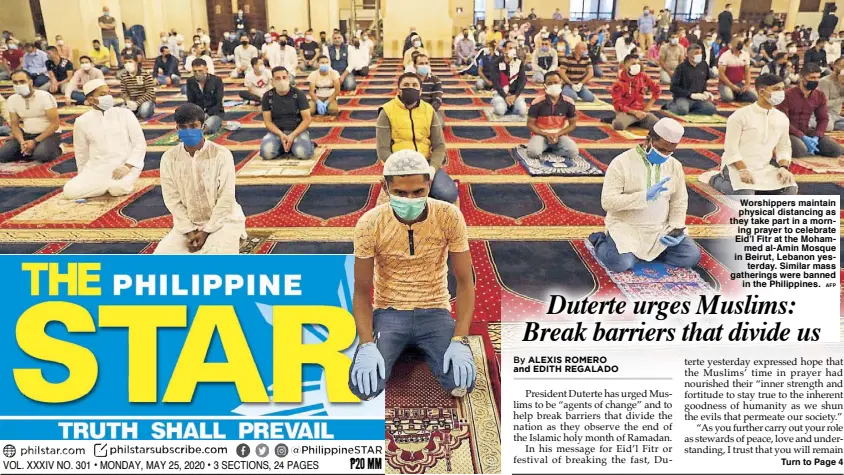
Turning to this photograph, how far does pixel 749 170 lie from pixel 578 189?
1.03 meters

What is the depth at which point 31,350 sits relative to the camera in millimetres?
1502

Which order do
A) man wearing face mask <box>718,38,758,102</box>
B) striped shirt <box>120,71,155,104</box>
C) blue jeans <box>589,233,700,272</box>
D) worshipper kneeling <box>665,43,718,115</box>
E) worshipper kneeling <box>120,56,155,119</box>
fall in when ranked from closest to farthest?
blue jeans <box>589,233,700,272</box> → worshipper kneeling <box>665,43,718,115</box> → worshipper kneeling <box>120,56,155,119</box> → striped shirt <box>120,71,155,104</box> → man wearing face mask <box>718,38,758,102</box>

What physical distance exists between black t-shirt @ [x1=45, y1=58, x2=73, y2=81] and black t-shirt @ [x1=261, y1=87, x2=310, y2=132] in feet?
18.8

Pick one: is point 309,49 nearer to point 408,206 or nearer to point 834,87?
point 834,87

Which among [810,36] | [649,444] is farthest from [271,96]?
[810,36]

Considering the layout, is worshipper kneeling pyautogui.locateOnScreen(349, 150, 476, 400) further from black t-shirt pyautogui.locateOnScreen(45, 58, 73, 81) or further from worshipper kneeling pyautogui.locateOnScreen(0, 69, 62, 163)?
black t-shirt pyautogui.locateOnScreen(45, 58, 73, 81)

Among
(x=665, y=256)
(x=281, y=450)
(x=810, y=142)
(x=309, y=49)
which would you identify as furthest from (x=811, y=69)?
(x=309, y=49)

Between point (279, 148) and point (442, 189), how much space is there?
187cm

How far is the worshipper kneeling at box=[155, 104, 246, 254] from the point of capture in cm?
273

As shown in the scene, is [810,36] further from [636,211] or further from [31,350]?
[31,350]

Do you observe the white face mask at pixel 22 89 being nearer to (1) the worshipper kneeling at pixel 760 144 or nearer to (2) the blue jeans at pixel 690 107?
(1) the worshipper kneeling at pixel 760 144

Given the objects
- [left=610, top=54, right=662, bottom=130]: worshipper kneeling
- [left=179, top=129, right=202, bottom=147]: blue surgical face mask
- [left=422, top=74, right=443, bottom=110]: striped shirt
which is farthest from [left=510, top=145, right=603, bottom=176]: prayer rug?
[left=179, top=129, right=202, bottom=147]: blue surgical face mask

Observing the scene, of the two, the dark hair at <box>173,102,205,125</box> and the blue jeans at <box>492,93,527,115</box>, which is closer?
the dark hair at <box>173,102,205,125</box>

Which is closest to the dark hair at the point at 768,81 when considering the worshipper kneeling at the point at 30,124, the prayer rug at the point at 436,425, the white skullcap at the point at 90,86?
the prayer rug at the point at 436,425
